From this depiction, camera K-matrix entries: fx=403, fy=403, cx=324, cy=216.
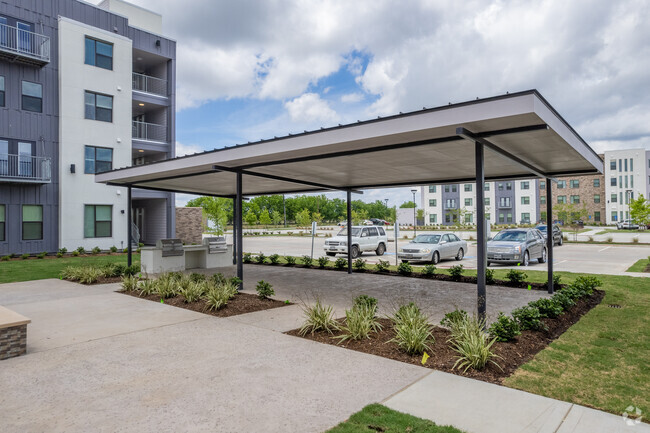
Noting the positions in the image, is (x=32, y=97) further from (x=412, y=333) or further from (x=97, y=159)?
(x=412, y=333)

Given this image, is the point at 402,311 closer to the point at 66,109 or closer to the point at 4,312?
the point at 4,312

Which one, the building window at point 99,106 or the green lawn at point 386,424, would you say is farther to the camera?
the building window at point 99,106

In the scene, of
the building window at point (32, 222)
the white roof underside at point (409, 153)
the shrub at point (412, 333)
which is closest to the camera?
the shrub at point (412, 333)

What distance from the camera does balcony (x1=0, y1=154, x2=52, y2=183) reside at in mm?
20078

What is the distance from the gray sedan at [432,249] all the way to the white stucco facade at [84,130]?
56.3 ft

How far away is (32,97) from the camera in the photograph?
2144cm

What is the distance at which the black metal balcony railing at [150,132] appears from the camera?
2748 cm

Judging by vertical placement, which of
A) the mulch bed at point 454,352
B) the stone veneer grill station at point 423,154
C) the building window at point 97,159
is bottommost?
the mulch bed at point 454,352

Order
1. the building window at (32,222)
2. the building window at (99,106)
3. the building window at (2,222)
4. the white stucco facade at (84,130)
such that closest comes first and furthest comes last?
the building window at (2,222) → the building window at (32,222) → the white stucco facade at (84,130) → the building window at (99,106)

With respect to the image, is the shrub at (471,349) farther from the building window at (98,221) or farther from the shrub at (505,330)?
the building window at (98,221)

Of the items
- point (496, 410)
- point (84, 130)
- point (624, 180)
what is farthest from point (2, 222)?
point (624, 180)

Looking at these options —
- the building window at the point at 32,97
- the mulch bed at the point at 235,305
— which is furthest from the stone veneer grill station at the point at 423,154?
the building window at the point at 32,97

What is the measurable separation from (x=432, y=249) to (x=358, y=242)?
16.4 feet

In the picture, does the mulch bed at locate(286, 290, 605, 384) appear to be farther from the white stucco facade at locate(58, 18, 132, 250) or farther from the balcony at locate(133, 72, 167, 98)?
the balcony at locate(133, 72, 167, 98)
